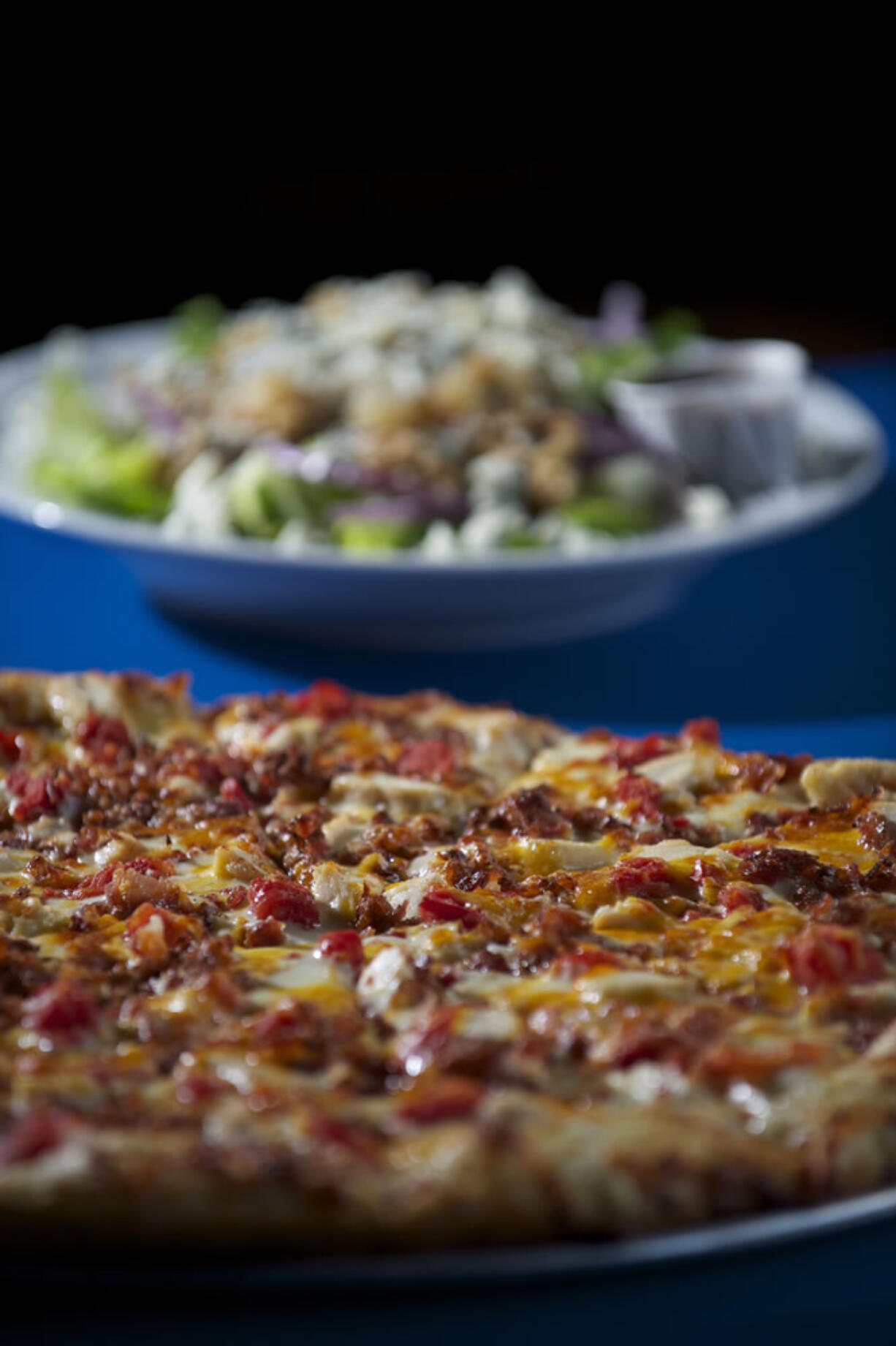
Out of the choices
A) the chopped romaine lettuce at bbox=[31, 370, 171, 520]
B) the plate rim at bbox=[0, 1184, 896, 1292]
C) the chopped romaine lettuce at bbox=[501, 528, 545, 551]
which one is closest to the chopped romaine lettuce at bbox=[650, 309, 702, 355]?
the chopped romaine lettuce at bbox=[31, 370, 171, 520]

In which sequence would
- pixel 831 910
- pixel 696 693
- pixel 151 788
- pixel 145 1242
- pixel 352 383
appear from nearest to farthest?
pixel 145 1242, pixel 831 910, pixel 151 788, pixel 696 693, pixel 352 383

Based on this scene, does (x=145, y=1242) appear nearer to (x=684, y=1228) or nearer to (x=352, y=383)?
(x=684, y=1228)

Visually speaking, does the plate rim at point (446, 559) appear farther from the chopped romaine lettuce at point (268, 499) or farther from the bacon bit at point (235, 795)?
the bacon bit at point (235, 795)

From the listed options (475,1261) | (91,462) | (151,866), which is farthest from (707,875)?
(91,462)

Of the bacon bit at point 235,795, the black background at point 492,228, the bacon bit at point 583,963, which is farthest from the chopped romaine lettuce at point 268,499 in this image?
the black background at point 492,228

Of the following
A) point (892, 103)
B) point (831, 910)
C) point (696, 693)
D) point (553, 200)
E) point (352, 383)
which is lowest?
point (831, 910)

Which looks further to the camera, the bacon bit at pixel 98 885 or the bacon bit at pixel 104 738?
the bacon bit at pixel 104 738

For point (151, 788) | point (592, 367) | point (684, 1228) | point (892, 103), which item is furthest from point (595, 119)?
point (684, 1228)
